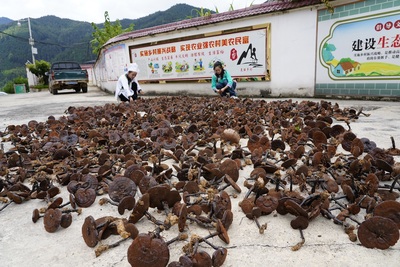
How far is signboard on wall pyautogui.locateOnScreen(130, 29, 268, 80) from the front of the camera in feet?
27.1

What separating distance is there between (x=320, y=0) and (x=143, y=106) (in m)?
5.12

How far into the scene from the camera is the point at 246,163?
2064mm

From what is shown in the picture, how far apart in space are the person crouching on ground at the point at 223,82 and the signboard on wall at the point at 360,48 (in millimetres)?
2437

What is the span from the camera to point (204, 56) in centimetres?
942

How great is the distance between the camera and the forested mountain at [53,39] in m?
71.5

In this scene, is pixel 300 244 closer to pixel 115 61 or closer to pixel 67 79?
pixel 115 61

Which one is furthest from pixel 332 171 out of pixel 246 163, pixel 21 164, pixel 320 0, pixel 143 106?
pixel 320 0

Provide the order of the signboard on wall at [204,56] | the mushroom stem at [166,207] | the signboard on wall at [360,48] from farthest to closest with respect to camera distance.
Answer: the signboard on wall at [204,56]
the signboard on wall at [360,48]
the mushroom stem at [166,207]

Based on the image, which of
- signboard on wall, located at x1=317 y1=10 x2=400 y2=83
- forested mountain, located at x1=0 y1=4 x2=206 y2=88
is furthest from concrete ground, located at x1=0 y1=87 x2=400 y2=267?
forested mountain, located at x1=0 y1=4 x2=206 y2=88

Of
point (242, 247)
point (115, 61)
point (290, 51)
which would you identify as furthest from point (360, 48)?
point (115, 61)

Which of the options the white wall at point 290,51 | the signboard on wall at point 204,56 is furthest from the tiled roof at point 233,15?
the signboard on wall at point 204,56

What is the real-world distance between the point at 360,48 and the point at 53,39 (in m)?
107

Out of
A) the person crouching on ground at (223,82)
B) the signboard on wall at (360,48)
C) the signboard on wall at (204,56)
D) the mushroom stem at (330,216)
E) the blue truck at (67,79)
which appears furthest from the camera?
the blue truck at (67,79)

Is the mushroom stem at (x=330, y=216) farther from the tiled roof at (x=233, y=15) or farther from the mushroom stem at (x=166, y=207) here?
the tiled roof at (x=233, y=15)
